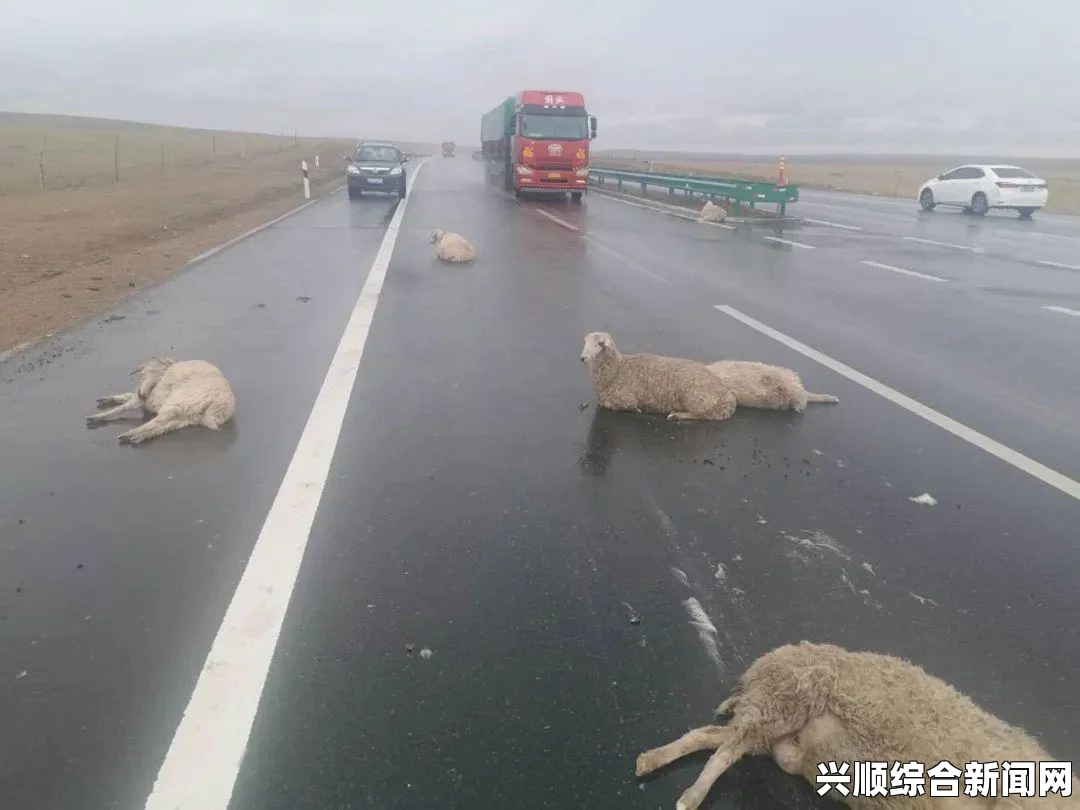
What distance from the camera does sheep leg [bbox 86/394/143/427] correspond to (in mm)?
6199

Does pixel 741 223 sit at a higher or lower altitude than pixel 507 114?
lower

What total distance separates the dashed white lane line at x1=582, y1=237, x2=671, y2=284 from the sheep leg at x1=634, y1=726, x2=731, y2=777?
35.3ft

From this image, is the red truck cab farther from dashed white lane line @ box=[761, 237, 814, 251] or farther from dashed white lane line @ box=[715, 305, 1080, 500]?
dashed white lane line @ box=[715, 305, 1080, 500]

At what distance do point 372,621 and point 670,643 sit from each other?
134cm

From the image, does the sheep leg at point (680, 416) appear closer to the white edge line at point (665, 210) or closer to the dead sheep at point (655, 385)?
the dead sheep at point (655, 385)

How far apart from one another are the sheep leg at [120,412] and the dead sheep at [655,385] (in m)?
3.65

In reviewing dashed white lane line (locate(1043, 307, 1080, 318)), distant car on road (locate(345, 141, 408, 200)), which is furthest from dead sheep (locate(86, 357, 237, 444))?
distant car on road (locate(345, 141, 408, 200))

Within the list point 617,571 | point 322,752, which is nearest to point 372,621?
point 322,752

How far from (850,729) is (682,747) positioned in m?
0.58

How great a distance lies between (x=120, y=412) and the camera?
6.36 metres

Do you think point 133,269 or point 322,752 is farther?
point 133,269

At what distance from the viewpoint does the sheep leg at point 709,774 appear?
2666 millimetres

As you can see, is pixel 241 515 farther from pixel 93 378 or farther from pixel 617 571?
pixel 93 378

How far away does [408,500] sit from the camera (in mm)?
4895
